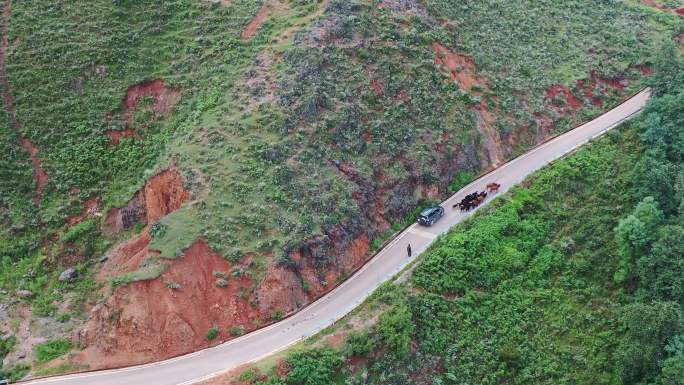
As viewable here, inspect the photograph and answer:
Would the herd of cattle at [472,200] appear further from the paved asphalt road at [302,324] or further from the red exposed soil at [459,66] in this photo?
the red exposed soil at [459,66]

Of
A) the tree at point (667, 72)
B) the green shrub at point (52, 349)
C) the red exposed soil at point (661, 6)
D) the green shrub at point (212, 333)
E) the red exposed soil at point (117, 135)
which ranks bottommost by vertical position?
the red exposed soil at point (661, 6)

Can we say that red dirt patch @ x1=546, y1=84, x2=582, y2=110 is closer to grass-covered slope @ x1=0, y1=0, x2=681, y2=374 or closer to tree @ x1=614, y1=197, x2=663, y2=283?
grass-covered slope @ x1=0, y1=0, x2=681, y2=374

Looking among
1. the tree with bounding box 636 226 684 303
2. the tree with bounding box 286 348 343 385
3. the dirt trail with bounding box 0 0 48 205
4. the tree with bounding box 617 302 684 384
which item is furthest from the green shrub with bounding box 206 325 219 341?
the tree with bounding box 636 226 684 303

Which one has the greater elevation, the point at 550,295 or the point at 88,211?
the point at 88,211

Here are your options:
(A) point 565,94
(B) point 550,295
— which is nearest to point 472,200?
(B) point 550,295

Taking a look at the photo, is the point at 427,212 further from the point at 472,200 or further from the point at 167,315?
the point at 167,315

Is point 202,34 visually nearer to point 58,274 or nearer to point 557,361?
point 58,274

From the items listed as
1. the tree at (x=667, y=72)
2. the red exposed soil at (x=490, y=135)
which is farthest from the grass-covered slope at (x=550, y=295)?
the red exposed soil at (x=490, y=135)
